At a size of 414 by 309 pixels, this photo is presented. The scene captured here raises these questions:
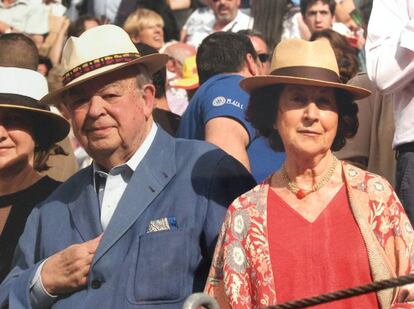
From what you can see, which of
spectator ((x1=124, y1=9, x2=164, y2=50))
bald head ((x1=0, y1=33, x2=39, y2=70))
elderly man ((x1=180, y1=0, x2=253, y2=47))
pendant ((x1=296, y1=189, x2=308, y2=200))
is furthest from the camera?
elderly man ((x1=180, y1=0, x2=253, y2=47))

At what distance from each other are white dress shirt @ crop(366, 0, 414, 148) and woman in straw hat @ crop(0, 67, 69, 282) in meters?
1.74

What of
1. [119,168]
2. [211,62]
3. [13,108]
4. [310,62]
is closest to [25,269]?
[119,168]

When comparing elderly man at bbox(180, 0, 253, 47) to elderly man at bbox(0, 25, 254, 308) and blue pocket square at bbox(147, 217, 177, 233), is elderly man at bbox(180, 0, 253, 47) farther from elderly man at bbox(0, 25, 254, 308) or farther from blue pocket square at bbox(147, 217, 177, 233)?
blue pocket square at bbox(147, 217, 177, 233)

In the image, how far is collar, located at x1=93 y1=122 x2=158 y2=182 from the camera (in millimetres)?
5777

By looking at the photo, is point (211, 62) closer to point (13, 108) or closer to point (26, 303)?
point (13, 108)

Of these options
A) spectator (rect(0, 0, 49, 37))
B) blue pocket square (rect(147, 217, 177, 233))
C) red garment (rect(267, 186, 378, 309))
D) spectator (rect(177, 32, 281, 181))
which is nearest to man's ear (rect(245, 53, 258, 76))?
spectator (rect(177, 32, 281, 181))

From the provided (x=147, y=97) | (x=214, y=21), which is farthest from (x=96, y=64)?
(x=214, y=21)

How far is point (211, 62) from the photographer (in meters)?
7.44

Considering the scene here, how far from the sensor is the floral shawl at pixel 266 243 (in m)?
4.99

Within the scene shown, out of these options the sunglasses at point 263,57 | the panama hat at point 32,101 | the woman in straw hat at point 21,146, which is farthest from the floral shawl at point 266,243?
the sunglasses at point 263,57

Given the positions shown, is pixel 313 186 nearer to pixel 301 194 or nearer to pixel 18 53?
pixel 301 194

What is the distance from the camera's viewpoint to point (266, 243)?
5105 mm

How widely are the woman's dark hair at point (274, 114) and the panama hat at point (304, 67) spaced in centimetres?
3

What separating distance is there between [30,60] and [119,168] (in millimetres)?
2552
